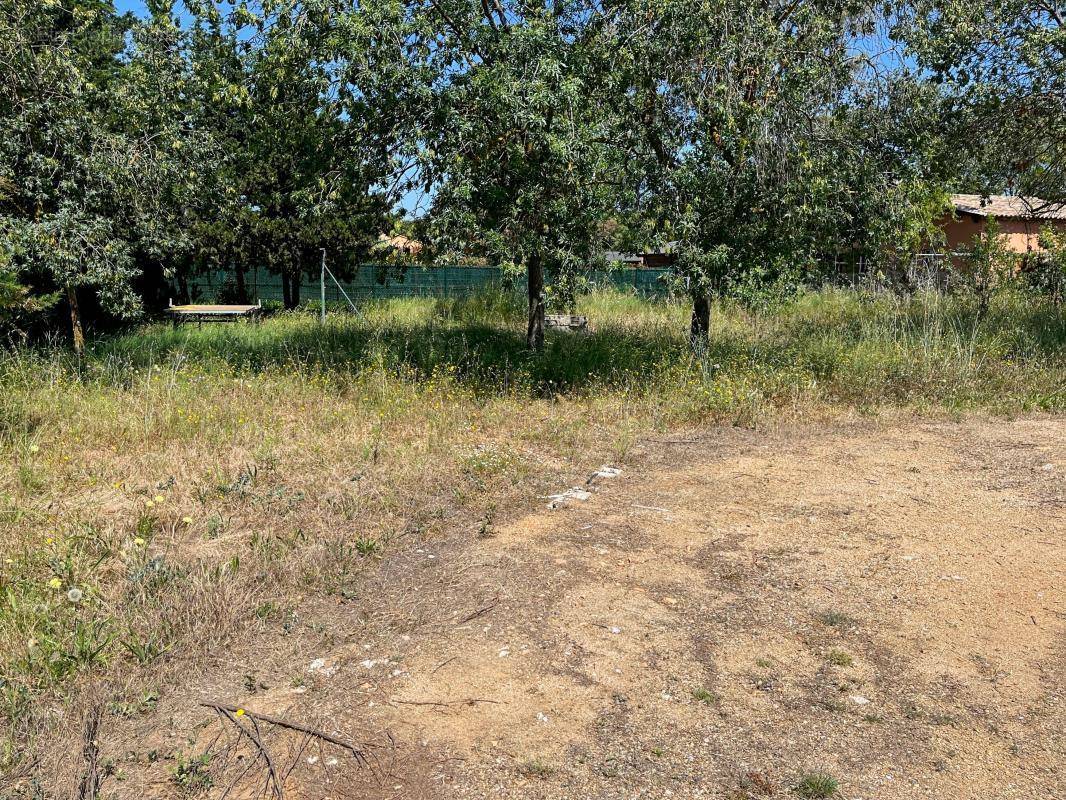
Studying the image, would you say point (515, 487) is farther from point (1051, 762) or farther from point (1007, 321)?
point (1007, 321)

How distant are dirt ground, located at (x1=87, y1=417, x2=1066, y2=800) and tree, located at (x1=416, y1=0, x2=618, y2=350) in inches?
123

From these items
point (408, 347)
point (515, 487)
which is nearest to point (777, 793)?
point (515, 487)

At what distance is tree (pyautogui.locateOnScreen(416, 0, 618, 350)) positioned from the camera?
23.6ft

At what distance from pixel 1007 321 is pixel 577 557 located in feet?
30.2

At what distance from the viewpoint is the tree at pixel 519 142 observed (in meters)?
7.19

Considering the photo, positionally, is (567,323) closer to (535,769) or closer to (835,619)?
(835,619)

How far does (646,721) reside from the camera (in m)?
3.07

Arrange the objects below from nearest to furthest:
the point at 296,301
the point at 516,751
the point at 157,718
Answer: the point at 516,751 → the point at 157,718 → the point at 296,301

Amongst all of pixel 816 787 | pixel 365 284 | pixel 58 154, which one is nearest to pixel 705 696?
pixel 816 787

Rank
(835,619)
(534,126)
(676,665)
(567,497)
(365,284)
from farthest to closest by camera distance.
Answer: (365,284), (534,126), (567,497), (835,619), (676,665)

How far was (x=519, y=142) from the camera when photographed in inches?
303

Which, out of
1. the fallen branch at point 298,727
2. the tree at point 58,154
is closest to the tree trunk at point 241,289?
the tree at point 58,154

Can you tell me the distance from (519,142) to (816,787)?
6.36 m

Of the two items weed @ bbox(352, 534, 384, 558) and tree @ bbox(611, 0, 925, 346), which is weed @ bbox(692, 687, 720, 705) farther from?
tree @ bbox(611, 0, 925, 346)
